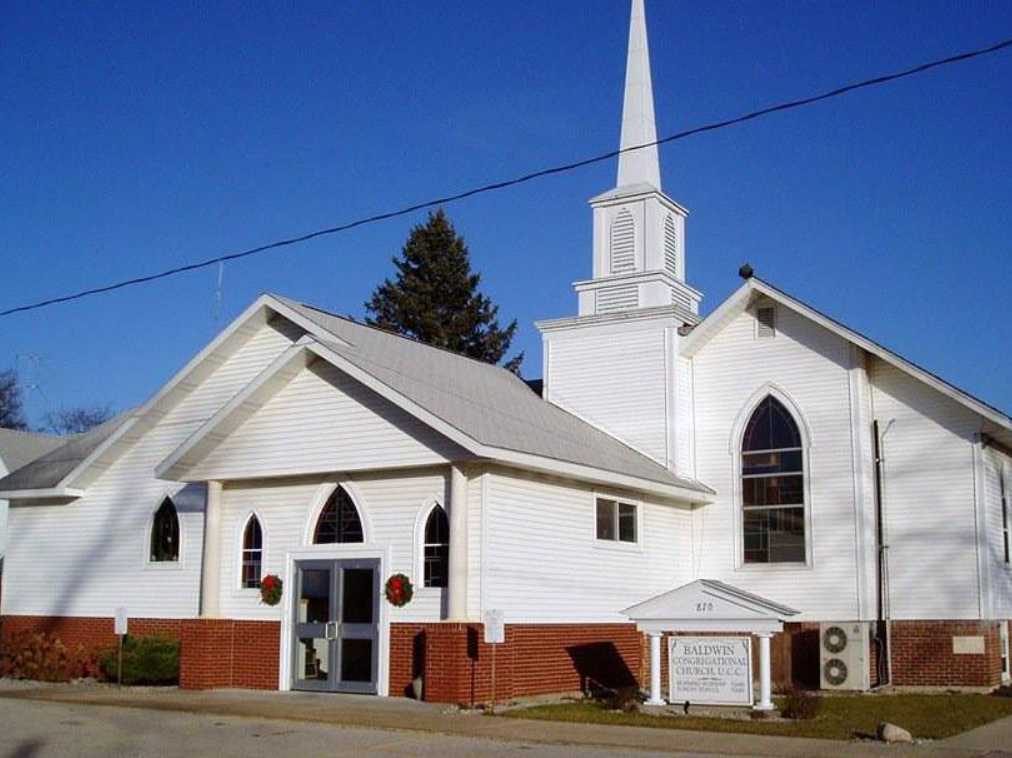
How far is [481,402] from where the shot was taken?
25281 millimetres

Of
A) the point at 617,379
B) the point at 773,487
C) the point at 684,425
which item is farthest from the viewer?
the point at 617,379

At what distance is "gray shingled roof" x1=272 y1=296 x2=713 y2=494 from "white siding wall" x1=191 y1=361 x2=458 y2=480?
61 centimetres

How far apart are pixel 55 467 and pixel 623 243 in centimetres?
1440

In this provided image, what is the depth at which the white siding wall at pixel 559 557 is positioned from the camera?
22.6 m

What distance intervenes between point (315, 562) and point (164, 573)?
5.27m

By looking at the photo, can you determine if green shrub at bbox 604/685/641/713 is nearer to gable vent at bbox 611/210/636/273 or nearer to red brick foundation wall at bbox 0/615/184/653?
red brick foundation wall at bbox 0/615/184/653

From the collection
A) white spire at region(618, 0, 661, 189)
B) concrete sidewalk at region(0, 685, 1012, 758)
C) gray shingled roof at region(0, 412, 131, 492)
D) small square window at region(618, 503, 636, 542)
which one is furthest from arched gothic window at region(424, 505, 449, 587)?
white spire at region(618, 0, 661, 189)

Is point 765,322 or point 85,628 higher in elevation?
point 765,322

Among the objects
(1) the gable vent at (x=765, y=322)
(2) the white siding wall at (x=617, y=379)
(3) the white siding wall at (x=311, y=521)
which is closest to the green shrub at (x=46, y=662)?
(3) the white siding wall at (x=311, y=521)

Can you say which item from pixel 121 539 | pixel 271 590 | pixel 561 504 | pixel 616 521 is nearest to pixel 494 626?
pixel 561 504

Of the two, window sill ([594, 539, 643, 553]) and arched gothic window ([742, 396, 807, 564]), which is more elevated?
arched gothic window ([742, 396, 807, 564])

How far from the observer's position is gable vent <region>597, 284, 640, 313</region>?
30.6m

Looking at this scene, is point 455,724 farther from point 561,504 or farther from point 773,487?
point 773,487

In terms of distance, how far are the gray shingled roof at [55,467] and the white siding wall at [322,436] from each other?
5976mm
